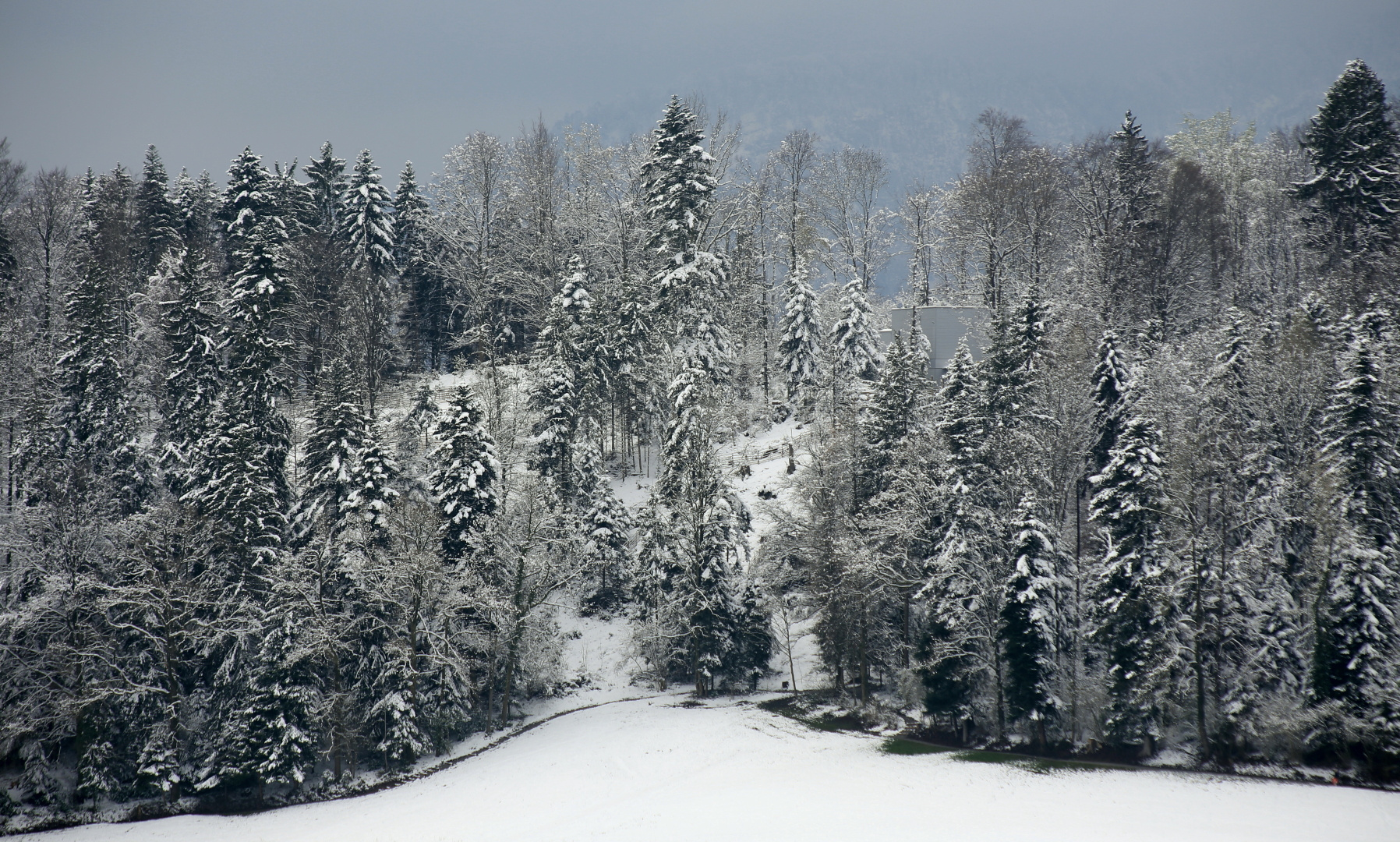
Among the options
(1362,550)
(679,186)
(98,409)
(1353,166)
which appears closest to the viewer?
(1362,550)

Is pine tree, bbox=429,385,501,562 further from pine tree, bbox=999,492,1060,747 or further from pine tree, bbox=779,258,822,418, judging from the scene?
pine tree, bbox=779,258,822,418

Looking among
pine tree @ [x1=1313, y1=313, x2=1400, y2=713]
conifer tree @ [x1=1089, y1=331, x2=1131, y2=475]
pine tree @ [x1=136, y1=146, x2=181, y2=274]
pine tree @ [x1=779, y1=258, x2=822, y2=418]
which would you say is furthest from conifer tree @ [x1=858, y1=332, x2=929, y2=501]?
pine tree @ [x1=136, y1=146, x2=181, y2=274]

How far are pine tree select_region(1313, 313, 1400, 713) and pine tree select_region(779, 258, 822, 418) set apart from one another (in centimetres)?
3167

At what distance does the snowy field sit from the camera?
2158 cm

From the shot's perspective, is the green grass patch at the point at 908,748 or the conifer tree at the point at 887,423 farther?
the conifer tree at the point at 887,423

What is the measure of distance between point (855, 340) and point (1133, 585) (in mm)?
27968

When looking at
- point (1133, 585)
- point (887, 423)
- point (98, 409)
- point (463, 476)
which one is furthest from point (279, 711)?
point (1133, 585)

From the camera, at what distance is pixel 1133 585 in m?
27.5

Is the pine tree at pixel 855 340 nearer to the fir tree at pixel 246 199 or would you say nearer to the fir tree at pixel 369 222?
the fir tree at pixel 369 222

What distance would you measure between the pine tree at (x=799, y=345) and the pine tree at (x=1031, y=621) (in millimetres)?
25784

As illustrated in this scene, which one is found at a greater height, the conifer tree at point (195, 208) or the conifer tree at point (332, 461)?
the conifer tree at point (195, 208)

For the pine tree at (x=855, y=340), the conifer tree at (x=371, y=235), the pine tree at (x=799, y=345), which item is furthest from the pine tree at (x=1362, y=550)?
the conifer tree at (x=371, y=235)

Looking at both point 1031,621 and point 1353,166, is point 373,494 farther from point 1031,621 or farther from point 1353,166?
point 1353,166

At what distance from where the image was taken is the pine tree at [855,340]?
172 feet
